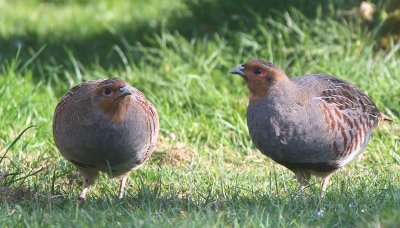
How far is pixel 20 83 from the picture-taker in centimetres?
723

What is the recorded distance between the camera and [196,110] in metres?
7.08

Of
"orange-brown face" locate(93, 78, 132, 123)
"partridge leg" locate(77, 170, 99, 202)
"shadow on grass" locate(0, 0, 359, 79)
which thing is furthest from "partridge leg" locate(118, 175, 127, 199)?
"shadow on grass" locate(0, 0, 359, 79)

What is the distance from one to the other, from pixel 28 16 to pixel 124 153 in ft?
21.4

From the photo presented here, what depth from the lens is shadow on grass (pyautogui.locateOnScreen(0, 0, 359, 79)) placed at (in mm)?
8180

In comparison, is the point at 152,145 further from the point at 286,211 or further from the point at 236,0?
the point at 236,0

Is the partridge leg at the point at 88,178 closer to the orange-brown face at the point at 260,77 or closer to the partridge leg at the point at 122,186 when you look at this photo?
the partridge leg at the point at 122,186

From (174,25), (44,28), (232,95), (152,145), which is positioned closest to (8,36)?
(44,28)

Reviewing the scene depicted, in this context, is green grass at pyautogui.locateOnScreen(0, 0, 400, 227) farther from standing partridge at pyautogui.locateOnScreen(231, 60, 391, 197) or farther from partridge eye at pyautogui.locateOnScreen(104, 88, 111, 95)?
partridge eye at pyautogui.locateOnScreen(104, 88, 111, 95)

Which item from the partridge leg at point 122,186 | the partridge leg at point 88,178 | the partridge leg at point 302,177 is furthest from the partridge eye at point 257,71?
the partridge leg at point 88,178

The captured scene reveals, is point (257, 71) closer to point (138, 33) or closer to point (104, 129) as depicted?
point (104, 129)

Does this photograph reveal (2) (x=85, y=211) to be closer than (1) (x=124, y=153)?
Yes

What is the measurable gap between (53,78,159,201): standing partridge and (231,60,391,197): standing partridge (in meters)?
0.69

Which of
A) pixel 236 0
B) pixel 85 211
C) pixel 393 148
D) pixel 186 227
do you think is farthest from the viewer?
pixel 236 0

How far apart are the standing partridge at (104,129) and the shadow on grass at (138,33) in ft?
8.93
